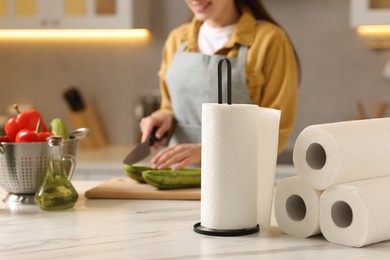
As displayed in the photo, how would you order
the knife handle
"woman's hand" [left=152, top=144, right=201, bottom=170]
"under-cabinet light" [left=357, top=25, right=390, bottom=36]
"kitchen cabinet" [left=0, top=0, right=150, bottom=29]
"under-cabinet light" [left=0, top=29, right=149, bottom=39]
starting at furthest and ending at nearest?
"under-cabinet light" [left=0, top=29, right=149, bottom=39]
"under-cabinet light" [left=357, top=25, right=390, bottom=36]
"kitchen cabinet" [left=0, top=0, right=150, bottom=29]
the knife handle
"woman's hand" [left=152, top=144, right=201, bottom=170]

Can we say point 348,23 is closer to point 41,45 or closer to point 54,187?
point 41,45

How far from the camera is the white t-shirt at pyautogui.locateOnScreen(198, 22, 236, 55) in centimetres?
278

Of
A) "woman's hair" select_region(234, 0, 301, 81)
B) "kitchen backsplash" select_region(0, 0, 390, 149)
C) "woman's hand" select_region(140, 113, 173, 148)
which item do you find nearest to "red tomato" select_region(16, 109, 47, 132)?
"woman's hand" select_region(140, 113, 173, 148)

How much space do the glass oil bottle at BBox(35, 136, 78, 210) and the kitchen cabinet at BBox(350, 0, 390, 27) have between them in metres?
2.12

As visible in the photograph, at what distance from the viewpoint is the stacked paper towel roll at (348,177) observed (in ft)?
4.66

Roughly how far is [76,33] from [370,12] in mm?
1625

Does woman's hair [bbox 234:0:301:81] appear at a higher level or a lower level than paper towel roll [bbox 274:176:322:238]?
higher

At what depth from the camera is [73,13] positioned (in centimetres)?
384

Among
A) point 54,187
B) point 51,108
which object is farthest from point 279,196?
point 51,108

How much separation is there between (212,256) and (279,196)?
0.23m

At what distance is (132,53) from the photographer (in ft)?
13.7

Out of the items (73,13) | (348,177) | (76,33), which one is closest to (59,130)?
(348,177)

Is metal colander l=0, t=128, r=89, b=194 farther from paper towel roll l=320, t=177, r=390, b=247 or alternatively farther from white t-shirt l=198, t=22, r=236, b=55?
white t-shirt l=198, t=22, r=236, b=55

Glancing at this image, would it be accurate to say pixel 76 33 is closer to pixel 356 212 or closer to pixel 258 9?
pixel 258 9
